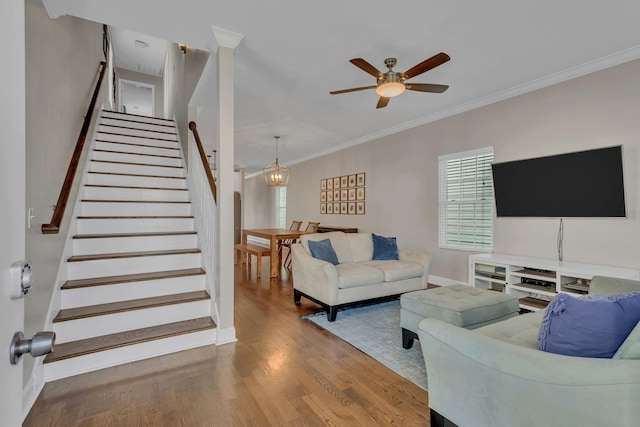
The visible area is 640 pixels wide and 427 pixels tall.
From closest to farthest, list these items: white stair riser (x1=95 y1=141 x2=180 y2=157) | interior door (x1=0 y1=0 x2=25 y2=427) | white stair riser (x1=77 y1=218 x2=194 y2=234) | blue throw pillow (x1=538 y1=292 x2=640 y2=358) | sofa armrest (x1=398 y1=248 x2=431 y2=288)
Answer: interior door (x1=0 y1=0 x2=25 y2=427)
blue throw pillow (x1=538 y1=292 x2=640 y2=358)
white stair riser (x1=77 y1=218 x2=194 y2=234)
sofa armrest (x1=398 y1=248 x2=431 y2=288)
white stair riser (x1=95 y1=141 x2=180 y2=157)

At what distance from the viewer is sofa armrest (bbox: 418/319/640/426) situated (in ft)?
3.16

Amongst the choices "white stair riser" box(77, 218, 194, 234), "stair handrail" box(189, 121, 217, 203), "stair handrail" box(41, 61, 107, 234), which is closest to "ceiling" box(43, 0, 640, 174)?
"stair handrail" box(189, 121, 217, 203)

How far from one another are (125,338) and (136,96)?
30.9ft

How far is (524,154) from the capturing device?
3.74m

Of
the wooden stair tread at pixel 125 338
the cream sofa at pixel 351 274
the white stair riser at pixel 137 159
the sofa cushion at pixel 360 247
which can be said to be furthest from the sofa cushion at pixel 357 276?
the white stair riser at pixel 137 159

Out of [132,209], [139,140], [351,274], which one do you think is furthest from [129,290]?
[139,140]

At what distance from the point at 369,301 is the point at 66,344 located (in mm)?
2818

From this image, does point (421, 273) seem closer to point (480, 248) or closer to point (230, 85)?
point (480, 248)

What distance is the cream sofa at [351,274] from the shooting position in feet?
11.0

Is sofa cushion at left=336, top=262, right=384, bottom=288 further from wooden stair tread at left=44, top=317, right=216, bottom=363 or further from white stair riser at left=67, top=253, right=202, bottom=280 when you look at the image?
white stair riser at left=67, top=253, right=202, bottom=280

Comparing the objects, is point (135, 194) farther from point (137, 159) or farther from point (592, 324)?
point (592, 324)

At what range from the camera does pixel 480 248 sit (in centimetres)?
426

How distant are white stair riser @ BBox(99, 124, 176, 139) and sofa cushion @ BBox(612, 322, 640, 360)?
19.9 feet

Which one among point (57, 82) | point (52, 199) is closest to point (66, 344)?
point (52, 199)
